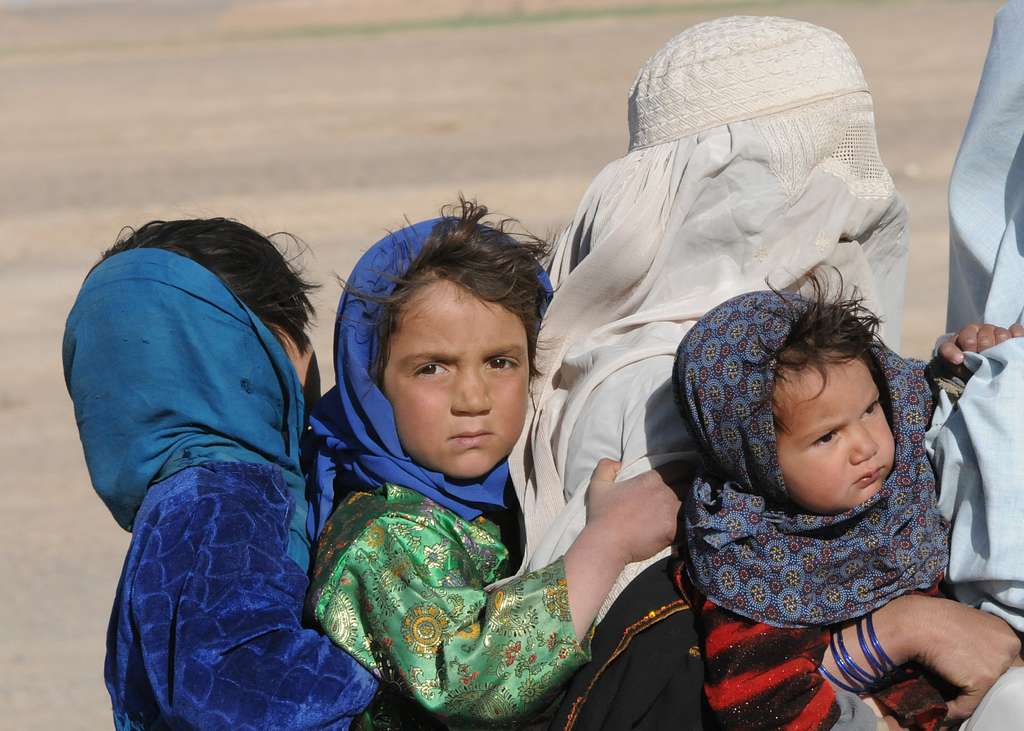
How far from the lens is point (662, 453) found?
255 cm

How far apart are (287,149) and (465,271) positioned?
12.5 meters

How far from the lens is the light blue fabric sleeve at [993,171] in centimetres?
272

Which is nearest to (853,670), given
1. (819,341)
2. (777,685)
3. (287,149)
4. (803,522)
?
(777,685)

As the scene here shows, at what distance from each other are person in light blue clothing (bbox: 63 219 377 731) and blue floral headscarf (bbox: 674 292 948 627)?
68cm

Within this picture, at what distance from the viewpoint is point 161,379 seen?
265cm

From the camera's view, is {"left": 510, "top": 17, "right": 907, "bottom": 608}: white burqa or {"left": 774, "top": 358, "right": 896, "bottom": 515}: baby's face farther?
{"left": 510, "top": 17, "right": 907, "bottom": 608}: white burqa

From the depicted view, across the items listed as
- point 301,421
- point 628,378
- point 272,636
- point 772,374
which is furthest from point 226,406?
point 772,374

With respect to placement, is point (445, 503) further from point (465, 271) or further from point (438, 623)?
point (465, 271)

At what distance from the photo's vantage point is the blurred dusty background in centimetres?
702

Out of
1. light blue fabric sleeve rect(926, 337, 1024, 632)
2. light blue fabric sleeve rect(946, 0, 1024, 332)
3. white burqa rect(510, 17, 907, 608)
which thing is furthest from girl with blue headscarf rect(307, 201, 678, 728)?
light blue fabric sleeve rect(946, 0, 1024, 332)

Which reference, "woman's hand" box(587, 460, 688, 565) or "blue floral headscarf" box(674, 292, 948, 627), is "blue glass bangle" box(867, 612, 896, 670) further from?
"woman's hand" box(587, 460, 688, 565)

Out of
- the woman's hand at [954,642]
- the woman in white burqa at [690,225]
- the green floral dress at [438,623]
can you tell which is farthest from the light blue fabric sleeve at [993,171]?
the green floral dress at [438,623]

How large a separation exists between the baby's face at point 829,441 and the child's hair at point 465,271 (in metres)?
0.63

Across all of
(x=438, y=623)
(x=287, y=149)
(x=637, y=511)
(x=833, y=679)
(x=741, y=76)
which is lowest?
(x=287, y=149)
